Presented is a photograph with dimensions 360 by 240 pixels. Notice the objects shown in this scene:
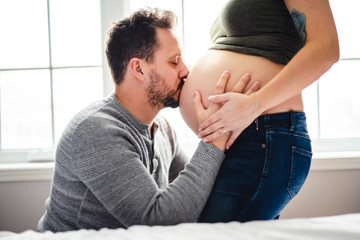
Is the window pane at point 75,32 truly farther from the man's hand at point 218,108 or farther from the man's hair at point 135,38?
the man's hand at point 218,108

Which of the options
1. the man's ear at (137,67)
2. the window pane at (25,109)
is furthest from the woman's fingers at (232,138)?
the window pane at (25,109)

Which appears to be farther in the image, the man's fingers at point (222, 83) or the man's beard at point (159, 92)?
the man's beard at point (159, 92)

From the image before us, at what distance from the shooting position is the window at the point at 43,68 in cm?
169

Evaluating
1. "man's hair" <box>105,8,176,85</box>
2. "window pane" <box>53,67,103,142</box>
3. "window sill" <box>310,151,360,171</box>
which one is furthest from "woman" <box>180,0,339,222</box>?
"window pane" <box>53,67,103,142</box>

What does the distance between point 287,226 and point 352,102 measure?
1.49 meters

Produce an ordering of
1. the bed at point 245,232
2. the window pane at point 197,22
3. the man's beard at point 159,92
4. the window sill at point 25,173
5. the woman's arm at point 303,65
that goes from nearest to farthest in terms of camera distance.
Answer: the bed at point 245,232 → the woman's arm at point 303,65 → the man's beard at point 159,92 → the window sill at point 25,173 → the window pane at point 197,22

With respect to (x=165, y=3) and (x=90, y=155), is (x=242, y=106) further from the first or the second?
(x=165, y=3)

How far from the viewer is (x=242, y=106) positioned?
2.74 feet

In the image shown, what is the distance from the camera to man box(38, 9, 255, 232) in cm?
84

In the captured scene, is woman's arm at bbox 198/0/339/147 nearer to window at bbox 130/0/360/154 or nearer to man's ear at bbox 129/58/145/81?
man's ear at bbox 129/58/145/81

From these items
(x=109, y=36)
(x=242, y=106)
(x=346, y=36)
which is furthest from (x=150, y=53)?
(x=346, y=36)

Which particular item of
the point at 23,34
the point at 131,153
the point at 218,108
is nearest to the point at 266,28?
the point at 218,108

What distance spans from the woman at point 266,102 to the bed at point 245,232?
23 centimetres

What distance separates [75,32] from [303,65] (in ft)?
4.40
